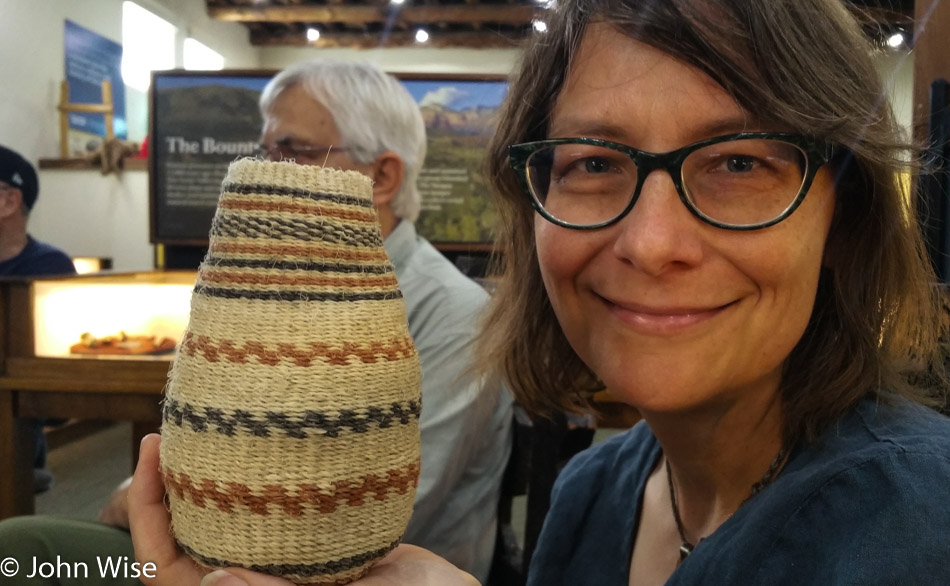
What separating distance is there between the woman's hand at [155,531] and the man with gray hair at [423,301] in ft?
1.81

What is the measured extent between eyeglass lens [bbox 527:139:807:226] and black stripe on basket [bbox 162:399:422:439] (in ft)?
1.12

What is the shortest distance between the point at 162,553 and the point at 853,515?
644 millimetres

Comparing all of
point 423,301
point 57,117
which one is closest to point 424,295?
point 423,301

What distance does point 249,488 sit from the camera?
0.49 meters

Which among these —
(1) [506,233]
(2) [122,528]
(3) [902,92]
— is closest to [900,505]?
(3) [902,92]

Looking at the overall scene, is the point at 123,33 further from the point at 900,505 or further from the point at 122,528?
the point at 900,505

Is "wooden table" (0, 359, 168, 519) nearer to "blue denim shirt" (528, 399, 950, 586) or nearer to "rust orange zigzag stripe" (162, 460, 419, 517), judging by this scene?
"rust orange zigzag stripe" (162, 460, 419, 517)

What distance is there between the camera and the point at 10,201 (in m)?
2.42

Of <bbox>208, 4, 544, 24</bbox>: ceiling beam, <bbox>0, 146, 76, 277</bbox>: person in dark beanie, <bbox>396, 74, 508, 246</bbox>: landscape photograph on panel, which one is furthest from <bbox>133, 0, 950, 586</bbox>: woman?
<bbox>0, 146, 76, 277</bbox>: person in dark beanie

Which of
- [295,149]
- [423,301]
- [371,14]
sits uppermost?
[371,14]

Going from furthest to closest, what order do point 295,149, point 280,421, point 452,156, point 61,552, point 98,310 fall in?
point 452,156 < point 98,310 < point 295,149 < point 61,552 < point 280,421

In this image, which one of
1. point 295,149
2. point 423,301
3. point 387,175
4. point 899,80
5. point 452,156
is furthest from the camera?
point 452,156

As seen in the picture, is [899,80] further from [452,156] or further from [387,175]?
[452,156]

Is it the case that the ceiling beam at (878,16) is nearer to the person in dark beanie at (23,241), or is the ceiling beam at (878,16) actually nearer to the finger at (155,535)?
the finger at (155,535)
